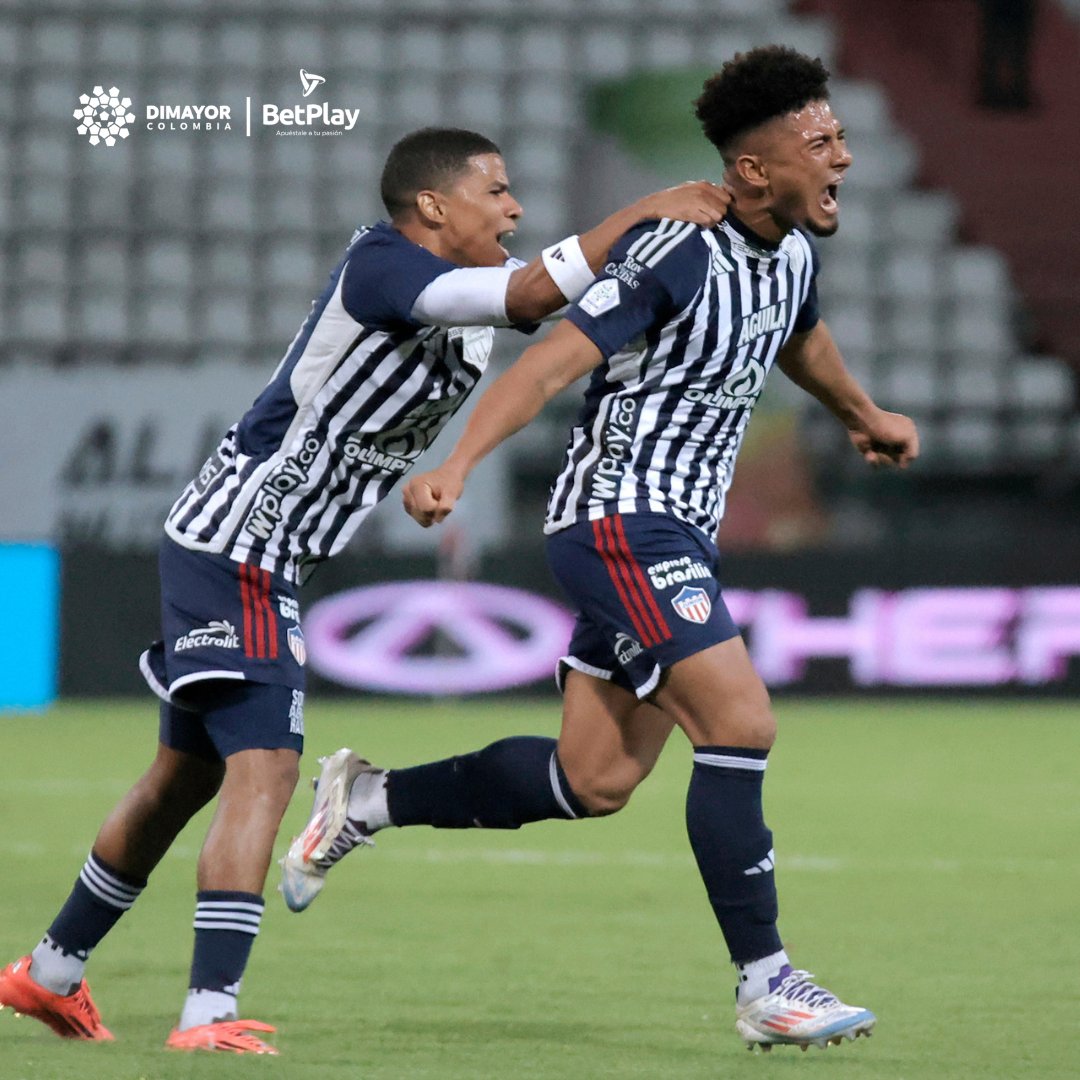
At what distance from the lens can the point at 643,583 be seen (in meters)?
4.15

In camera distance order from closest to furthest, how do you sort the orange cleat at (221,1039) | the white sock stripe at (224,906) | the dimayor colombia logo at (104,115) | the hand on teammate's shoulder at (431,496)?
the hand on teammate's shoulder at (431,496), the orange cleat at (221,1039), the white sock stripe at (224,906), the dimayor colombia logo at (104,115)

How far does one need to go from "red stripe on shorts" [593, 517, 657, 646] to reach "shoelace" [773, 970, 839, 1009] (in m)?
0.68

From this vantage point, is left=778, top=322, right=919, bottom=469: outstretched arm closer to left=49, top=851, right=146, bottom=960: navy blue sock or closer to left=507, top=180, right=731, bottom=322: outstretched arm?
left=507, top=180, right=731, bottom=322: outstretched arm

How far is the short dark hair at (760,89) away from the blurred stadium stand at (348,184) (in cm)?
1069

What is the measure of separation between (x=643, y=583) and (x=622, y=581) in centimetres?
5

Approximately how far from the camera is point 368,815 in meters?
4.77

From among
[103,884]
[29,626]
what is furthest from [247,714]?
[29,626]

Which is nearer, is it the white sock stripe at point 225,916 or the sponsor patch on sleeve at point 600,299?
the white sock stripe at point 225,916

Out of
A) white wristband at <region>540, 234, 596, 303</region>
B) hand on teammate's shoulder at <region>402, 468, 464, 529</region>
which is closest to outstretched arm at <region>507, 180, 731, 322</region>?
white wristband at <region>540, 234, 596, 303</region>

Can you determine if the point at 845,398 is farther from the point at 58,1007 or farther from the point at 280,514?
the point at 58,1007

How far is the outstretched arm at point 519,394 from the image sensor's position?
3.82 meters

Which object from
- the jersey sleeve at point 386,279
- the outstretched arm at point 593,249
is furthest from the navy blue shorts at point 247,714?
the outstretched arm at point 593,249

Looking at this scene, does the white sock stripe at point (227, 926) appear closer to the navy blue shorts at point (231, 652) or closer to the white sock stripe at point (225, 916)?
the white sock stripe at point (225, 916)

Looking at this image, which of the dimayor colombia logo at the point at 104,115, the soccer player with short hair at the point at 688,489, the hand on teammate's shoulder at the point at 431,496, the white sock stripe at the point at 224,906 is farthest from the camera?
the dimayor colombia logo at the point at 104,115
